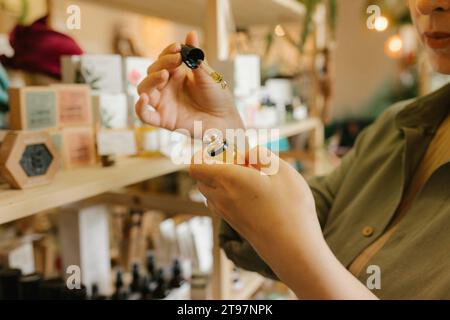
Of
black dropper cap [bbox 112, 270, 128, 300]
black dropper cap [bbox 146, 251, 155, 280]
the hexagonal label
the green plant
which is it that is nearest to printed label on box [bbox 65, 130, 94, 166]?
the hexagonal label

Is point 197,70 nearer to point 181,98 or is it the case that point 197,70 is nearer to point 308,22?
point 181,98

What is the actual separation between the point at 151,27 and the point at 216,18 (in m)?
0.87

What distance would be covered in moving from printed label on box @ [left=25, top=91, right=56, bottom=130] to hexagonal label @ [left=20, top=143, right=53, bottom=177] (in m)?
0.09

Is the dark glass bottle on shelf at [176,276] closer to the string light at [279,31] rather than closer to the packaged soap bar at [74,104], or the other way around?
the packaged soap bar at [74,104]

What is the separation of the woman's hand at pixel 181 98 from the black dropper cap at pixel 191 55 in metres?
0.01

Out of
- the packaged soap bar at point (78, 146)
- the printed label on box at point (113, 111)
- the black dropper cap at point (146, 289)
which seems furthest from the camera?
the black dropper cap at point (146, 289)

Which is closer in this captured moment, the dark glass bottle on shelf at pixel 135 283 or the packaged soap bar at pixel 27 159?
the packaged soap bar at pixel 27 159

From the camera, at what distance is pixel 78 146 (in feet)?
2.90

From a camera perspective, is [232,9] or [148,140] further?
[232,9]


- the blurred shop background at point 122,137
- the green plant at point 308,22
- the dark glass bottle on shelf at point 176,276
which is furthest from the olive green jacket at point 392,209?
the green plant at point 308,22

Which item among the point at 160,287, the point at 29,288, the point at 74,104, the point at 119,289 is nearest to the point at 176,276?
the point at 160,287

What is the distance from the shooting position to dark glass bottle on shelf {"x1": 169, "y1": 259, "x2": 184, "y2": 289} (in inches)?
55.5

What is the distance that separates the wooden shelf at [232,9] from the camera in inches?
51.3

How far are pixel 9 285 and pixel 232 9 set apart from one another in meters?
1.07
